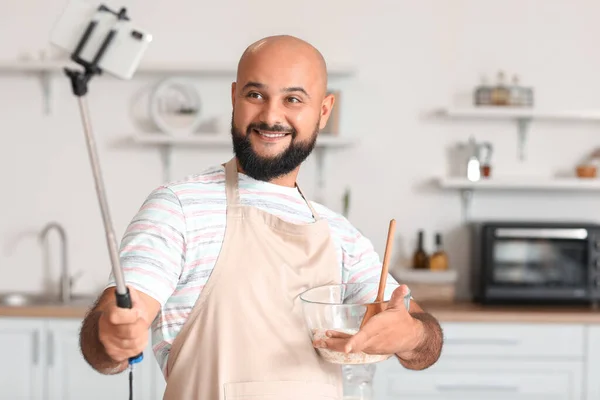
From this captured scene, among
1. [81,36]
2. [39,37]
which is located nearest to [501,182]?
[39,37]

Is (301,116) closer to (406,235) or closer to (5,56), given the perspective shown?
(406,235)

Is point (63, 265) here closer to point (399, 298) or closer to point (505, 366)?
point (505, 366)

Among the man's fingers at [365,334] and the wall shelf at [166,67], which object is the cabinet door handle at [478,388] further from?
the man's fingers at [365,334]

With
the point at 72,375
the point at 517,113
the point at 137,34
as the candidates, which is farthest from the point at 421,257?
the point at 137,34

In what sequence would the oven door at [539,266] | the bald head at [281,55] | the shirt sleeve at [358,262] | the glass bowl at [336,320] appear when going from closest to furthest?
1. the glass bowl at [336,320]
2. the bald head at [281,55]
3. the shirt sleeve at [358,262]
4. the oven door at [539,266]

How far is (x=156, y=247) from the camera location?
4.09 feet

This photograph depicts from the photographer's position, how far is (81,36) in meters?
0.81

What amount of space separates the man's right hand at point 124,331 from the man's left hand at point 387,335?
0.34m

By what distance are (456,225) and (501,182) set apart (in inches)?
12.8

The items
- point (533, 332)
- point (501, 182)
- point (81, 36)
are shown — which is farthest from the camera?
point (501, 182)

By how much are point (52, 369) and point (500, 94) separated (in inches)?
88.5

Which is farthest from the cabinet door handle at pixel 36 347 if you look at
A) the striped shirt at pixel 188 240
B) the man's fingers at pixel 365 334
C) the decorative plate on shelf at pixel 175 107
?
the man's fingers at pixel 365 334

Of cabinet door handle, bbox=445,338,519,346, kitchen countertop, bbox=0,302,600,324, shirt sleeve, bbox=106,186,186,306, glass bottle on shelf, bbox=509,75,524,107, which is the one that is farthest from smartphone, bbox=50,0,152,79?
glass bottle on shelf, bbox=509,75,524,107

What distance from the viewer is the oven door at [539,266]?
11.4 feet
